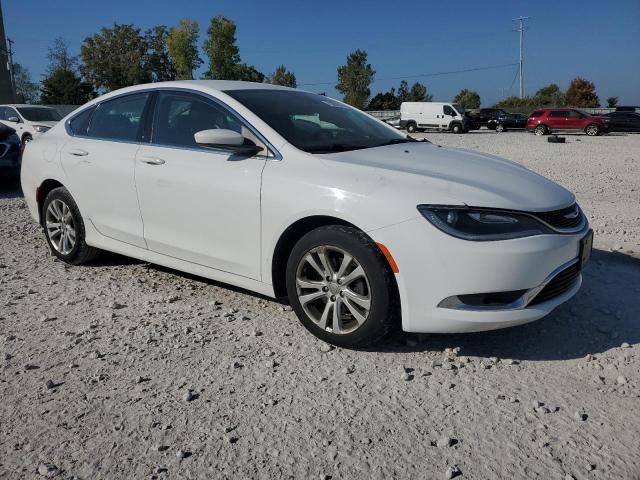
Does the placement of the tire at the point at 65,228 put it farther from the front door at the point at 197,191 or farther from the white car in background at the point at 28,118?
the white car in background at the point at 28,118

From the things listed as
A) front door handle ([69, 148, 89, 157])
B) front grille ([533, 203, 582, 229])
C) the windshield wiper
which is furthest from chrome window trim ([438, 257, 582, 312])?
front door handle ([69, 148, 89, 157])

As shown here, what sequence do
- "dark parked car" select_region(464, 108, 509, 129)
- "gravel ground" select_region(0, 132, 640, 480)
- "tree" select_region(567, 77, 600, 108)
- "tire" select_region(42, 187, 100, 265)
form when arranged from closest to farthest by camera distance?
1. "gravel ground" select_region(0, 132, 640, 480)
2. "tire" select_region(42, 187, 100, 265)
3. "dark parked car" select_region(464, 108, 509, 129)
4. "tree" select_region(567, 77, 600, 108)

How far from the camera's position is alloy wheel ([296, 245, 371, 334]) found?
327 centimetres

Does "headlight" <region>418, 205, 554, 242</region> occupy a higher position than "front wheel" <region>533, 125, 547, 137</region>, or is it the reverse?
"front wheel" <region>533, 125, 547, 137</region>

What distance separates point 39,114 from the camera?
15250 millimetres

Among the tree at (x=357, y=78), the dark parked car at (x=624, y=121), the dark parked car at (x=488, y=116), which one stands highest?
the tree at (x=357, y=78)

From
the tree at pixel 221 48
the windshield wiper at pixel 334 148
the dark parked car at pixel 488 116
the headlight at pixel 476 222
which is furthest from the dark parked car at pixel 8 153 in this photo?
the tree at pixel 221 48

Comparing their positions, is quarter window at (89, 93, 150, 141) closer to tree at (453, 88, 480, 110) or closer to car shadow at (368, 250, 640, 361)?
car shadow at (368, 250, 640, 361)

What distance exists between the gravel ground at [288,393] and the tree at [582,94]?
69.0m

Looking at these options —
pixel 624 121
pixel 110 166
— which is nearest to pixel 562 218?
pixel 110 166

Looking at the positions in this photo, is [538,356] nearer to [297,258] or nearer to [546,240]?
[546,240]

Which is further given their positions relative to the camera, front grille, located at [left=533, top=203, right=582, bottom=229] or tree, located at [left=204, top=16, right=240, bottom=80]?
tree, located at [left=204, top=16, right=240, bottom=80]

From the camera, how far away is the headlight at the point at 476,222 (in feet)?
9.80

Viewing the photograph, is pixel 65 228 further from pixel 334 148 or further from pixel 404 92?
pixel 404 92
